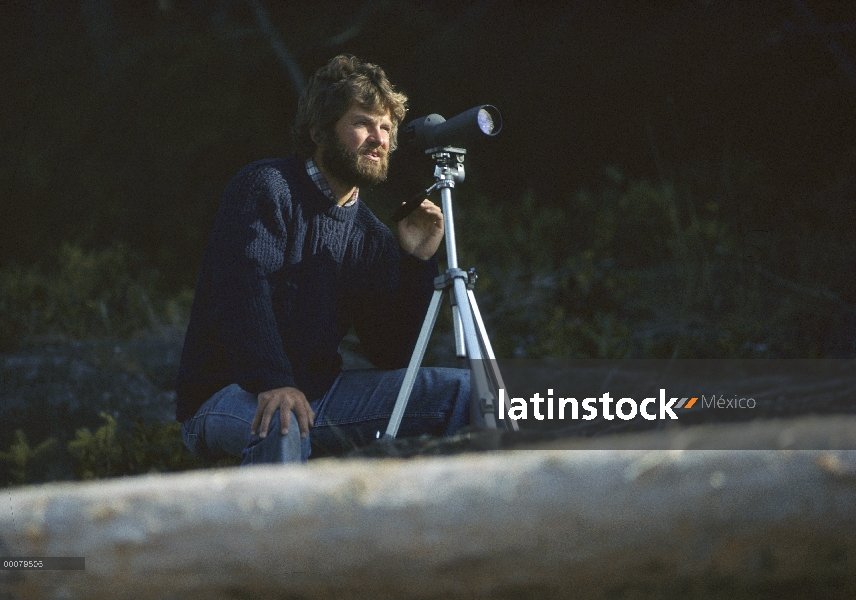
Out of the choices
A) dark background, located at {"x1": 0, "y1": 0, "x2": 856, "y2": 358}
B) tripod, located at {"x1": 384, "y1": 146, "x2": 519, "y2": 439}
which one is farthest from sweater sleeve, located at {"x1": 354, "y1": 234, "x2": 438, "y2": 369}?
dark background, located at {"x1": 0, "y1": 0, "x2": 856, "y2": 358}

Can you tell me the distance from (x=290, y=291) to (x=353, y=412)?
0.35m

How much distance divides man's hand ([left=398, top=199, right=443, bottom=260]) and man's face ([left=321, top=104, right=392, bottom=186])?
6.5 inches

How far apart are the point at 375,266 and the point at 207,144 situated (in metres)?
2.88

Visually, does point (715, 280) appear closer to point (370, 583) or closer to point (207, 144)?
point (207, 144)

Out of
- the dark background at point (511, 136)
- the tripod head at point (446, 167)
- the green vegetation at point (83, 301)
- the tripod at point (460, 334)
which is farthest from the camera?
the dark background at point (511, 136)

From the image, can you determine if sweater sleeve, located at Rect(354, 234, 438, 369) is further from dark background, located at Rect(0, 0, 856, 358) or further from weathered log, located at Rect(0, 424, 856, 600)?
dark background, located at Rect(0, 0, 856, 358)

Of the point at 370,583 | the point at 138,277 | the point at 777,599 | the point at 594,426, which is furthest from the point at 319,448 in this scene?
the point at 138,277

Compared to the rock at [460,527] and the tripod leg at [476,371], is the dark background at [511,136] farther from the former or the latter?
the rock at [460,527]

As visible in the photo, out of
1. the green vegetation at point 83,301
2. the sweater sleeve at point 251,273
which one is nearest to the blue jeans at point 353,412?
the sweater sleeve at point 251,273

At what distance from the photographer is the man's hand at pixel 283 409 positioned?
1.87m

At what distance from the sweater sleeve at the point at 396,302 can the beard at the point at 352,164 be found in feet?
0.75

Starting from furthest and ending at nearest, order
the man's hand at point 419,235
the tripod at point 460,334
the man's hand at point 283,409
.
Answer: the man's hand at point 419,235, the tripod at point 460,334, the man's hand at point 283,409

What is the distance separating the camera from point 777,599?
1190mm

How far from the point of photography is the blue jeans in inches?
81.4
